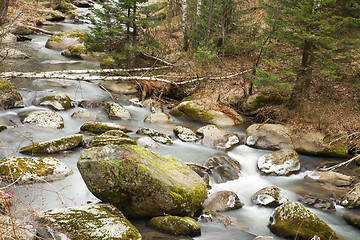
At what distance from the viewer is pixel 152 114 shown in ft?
41.7

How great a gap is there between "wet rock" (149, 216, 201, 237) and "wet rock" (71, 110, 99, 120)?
285 inches

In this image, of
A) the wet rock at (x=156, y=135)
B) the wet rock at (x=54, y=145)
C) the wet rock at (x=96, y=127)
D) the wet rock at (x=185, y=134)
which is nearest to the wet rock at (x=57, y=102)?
the wet rock at (x=96, y=127)

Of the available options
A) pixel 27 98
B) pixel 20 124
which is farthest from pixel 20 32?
pixel 20 124

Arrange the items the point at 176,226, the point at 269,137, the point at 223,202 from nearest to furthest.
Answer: the point at 176,226 → the point at 223,202 → the point at 269,137

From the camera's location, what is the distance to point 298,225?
19.6ft

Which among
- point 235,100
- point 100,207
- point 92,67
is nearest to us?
point 100,207

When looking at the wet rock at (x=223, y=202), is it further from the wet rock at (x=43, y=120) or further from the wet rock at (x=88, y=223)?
the wet rock at (x=43, y=120)

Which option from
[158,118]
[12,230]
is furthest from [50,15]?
[12,230]

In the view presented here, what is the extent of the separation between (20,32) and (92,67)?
8.80 m

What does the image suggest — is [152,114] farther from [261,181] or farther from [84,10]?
Result: [84,10]

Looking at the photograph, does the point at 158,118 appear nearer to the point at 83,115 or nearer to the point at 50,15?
the point at 83,115

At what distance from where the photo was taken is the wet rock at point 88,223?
4.75 metres

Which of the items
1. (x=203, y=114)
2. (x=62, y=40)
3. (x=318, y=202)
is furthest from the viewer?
(x=62, y=40)

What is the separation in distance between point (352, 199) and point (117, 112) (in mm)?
9394
